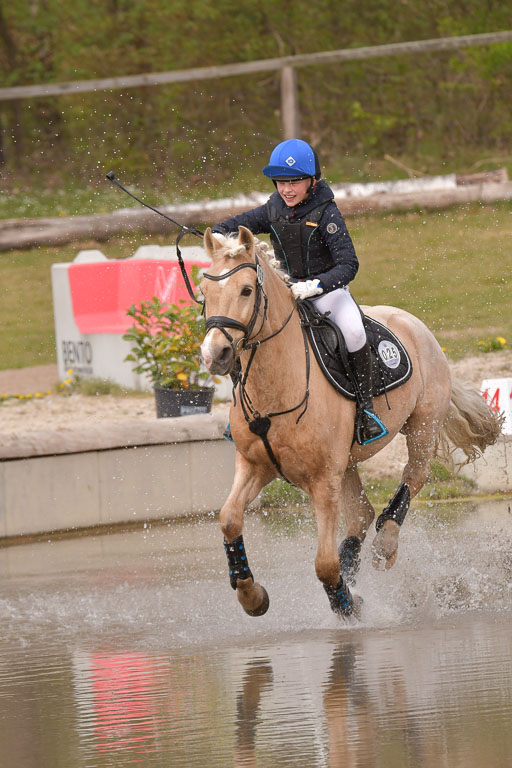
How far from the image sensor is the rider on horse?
6375mm

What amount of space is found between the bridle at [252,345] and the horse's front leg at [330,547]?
0.74 ft

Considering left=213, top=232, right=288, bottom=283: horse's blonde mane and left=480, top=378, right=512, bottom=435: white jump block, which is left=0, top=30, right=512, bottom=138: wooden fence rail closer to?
left=480, top=378, right=512, bottom=435: white jump block

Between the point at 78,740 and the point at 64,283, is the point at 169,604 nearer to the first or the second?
the point at 78,740

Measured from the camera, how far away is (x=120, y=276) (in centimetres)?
1384

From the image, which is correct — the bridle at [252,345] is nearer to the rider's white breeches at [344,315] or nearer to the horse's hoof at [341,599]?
the rider's white breeches at [344,315]

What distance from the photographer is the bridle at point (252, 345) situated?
5.61m

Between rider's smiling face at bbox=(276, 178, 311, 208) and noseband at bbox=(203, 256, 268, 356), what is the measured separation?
2.13ft

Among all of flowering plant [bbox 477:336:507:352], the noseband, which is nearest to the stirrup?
the noseband

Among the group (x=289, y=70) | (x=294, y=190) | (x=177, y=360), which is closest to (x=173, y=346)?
(x=177, y=360)

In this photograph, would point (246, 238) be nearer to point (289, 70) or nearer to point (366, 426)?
point (366, 426)

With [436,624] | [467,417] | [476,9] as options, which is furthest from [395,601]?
[476,9]

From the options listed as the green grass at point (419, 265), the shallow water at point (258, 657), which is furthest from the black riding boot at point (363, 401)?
the green grass at point (419, 265)

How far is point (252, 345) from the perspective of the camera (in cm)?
603

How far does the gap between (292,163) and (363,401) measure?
128 cm
